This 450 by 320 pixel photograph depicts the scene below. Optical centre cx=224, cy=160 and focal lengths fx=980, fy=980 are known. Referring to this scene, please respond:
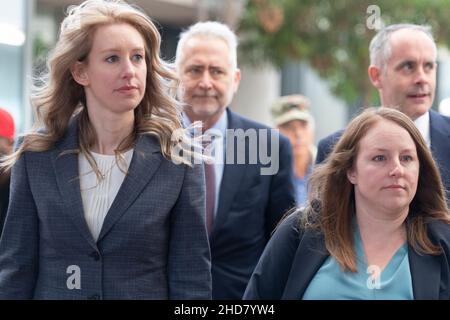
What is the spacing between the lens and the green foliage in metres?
14.5

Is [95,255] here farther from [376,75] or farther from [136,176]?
[376,75]

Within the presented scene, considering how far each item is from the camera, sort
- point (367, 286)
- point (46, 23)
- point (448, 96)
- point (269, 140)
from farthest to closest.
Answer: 1. point (448, 96)
2. point (46, 23)
3. point (269, 140)
4. point (367, 286)

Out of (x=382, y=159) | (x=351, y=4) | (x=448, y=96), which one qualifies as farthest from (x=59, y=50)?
(x=448, y=96)

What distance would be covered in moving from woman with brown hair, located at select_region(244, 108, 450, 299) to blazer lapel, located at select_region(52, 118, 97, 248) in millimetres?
697

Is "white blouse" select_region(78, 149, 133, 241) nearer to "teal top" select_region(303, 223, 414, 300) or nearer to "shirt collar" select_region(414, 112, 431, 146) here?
"teal top" select_region(303, 223, 414, 300)

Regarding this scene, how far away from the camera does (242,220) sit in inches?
198

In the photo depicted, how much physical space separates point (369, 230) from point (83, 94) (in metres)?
1.35

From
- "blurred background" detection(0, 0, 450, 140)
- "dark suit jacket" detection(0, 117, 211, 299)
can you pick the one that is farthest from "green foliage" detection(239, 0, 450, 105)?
"dark suit jacket" detection(0, 117, 211, 299)

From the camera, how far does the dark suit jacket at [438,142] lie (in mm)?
4809

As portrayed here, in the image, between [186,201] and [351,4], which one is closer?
[186,201]

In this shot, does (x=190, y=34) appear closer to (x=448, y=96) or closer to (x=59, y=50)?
(x=59, y=50)

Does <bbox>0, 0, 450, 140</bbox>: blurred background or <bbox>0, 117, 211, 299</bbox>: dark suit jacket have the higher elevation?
<bbox>0, 0, 450, 140</bbox>: blurred background

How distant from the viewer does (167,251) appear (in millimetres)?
3834

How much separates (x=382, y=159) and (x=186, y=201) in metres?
0.78
